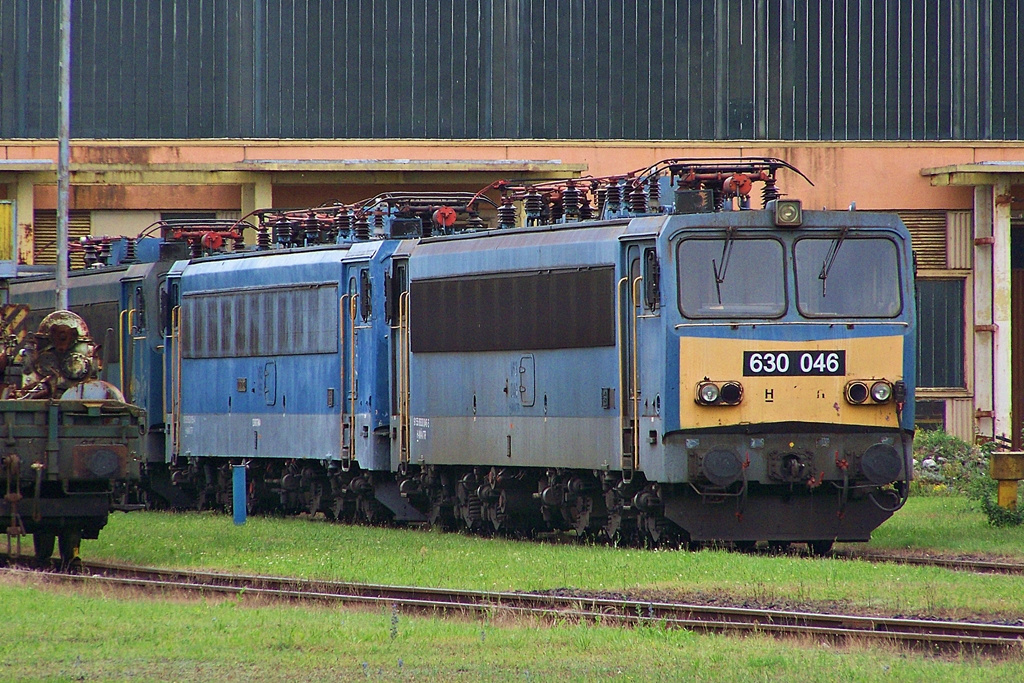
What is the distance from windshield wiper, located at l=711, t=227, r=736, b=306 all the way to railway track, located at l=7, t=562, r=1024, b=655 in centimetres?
452

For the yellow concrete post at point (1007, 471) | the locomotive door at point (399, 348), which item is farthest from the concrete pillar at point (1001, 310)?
the locomotive door at point (399, 348)

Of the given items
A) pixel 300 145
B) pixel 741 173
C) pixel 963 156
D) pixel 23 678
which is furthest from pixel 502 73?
pixel 23 678

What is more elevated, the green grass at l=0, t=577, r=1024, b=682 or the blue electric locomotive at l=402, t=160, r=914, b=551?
the blue electric locomotive at l=402, t=160, r=914, b=551

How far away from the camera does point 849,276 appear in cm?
1862

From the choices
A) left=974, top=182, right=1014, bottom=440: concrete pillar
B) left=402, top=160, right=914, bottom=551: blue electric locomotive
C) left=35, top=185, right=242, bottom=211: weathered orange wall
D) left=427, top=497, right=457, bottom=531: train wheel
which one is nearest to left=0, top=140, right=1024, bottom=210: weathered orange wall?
left=35, top=185, right=242, bottom=211: weathered orange wall

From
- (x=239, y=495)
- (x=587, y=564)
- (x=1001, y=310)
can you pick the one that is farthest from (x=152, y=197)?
(x=587, y=564)

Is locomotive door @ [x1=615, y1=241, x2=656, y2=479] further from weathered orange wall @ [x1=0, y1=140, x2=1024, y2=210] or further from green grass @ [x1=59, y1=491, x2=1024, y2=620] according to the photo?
weathered orange wall @ [x1=0, y1=140, x2=1024, y2=210]

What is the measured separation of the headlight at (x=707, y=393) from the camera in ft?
58.7

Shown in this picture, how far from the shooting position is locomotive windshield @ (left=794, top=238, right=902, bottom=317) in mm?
18469

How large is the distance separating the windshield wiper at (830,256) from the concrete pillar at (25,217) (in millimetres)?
20407

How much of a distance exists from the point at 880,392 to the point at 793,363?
1.00m

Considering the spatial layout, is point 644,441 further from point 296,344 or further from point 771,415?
point 296,344

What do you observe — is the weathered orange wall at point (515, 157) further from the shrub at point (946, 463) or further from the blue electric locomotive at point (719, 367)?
the blue electric locomotive at point (719, 367)

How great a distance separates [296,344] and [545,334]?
5882 mm
